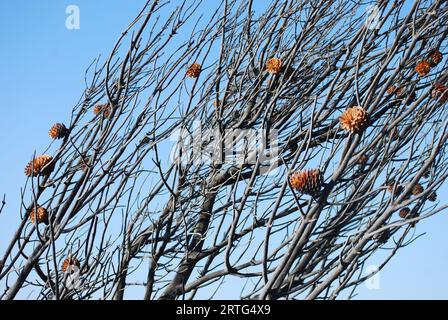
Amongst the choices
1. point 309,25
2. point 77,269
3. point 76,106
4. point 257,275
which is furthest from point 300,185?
point 76,106

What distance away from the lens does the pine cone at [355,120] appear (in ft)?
5.16

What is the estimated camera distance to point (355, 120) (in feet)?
5.21

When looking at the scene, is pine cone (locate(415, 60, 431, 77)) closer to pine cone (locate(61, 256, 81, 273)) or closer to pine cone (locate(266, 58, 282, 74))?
pine cone (locate(266, 58, 282, 74))

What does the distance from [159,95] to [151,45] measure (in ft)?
1.37

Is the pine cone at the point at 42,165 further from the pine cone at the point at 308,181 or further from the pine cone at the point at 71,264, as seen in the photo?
the pine cone at the point at 308,181

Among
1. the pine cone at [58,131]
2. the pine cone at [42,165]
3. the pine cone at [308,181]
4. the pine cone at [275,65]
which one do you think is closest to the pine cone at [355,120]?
the pine cone at [308,181]

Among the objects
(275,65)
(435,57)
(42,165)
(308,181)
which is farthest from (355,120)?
(42,165)

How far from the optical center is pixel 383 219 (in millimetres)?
1504

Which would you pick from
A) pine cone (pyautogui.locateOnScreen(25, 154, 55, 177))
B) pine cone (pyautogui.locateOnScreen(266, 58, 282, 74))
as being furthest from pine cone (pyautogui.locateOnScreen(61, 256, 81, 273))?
pine cone (pyautogui.locateOnScreen(266, 58, 282, 74))

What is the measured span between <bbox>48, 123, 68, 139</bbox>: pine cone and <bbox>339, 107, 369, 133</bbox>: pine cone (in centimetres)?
151

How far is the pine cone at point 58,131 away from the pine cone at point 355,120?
4.94 feet

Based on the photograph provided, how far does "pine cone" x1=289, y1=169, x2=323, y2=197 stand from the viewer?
1603 millimetres

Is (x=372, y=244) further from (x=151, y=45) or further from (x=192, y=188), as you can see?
(x=151, y=45)

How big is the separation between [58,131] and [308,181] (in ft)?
4.78
